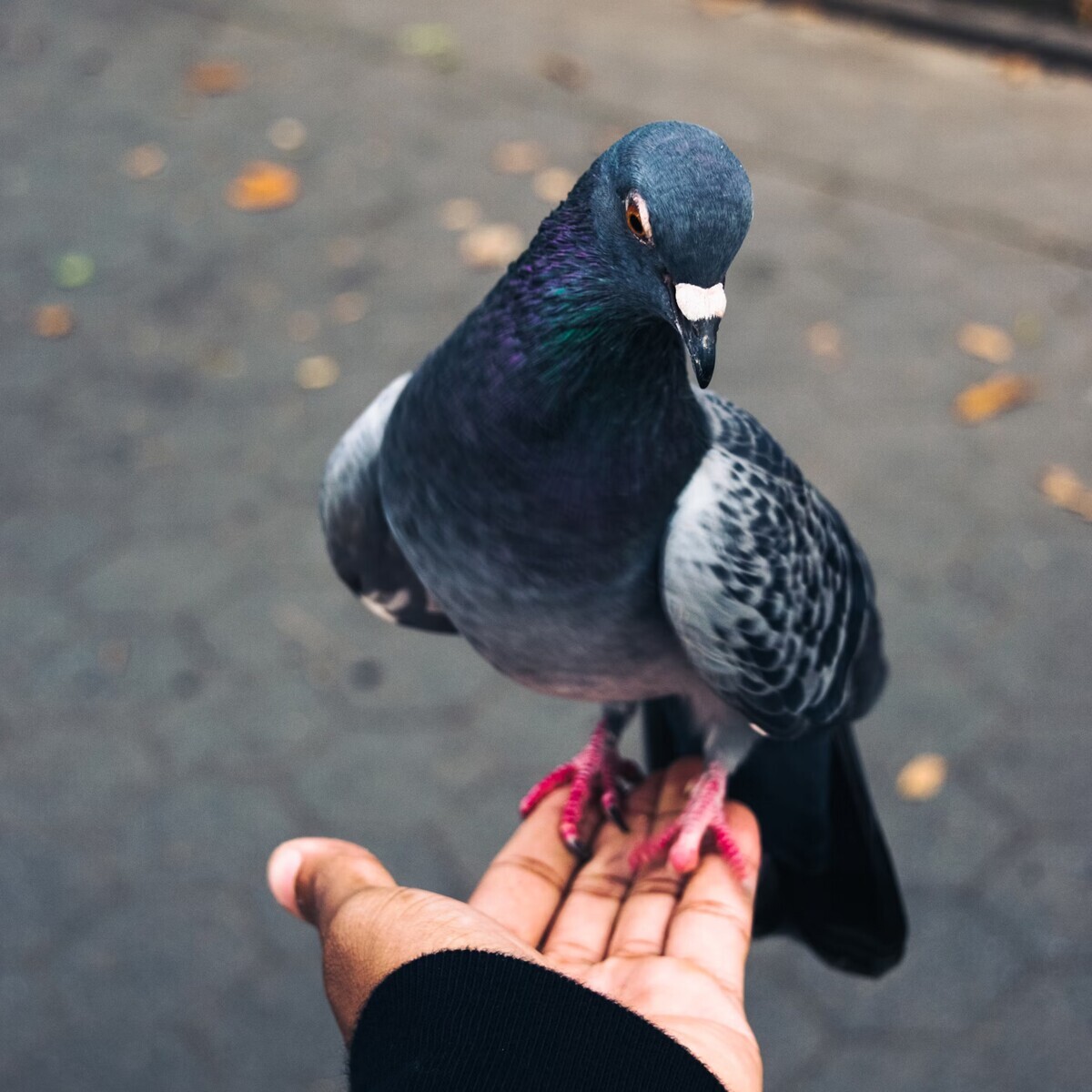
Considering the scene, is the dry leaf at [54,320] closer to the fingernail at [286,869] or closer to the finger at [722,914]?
the fingernail at [286,869]

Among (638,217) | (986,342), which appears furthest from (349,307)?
(638,217)

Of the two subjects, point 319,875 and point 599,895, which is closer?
point 319,875

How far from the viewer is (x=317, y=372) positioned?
5.25m

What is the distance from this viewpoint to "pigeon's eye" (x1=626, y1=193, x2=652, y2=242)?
1.71 meters

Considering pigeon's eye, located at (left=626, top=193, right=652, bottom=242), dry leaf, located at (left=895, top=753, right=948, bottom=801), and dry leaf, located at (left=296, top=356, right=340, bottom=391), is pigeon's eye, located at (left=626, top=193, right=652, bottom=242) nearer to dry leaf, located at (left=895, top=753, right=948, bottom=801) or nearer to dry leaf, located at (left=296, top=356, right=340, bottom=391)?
dry leaf, located at (left=895, top=753, right=948, bottom=801)

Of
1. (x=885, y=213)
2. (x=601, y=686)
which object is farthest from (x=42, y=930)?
(x=885, y=213)

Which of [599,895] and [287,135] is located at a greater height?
[599,895]

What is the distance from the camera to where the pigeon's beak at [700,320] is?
1.69 meters

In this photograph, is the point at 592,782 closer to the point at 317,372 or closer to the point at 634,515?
the point at 634,515

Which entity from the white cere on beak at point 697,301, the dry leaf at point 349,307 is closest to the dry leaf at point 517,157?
the dry leaf at point 349,307

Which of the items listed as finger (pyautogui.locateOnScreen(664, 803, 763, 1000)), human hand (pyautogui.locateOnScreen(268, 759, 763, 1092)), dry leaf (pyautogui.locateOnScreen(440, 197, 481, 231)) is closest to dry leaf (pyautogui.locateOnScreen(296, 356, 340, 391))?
dry leaf (pyautogui.locateOnScreen(440, 197, 481, 231))

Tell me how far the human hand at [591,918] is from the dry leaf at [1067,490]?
101 inches

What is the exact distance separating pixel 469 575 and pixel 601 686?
37cm

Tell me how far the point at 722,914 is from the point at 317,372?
11.4 feet
